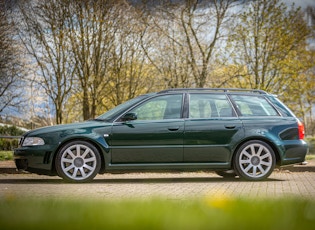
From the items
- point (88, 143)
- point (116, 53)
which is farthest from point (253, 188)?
point (116, 53)

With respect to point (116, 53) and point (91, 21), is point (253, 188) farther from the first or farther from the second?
point (116, 53)

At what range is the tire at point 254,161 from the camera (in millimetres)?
11578

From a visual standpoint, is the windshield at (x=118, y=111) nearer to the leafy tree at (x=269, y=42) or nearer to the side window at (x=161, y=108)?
the side window at (x=161, y=108)

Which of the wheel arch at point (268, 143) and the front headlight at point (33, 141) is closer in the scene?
the front headlight at point (33, 141)

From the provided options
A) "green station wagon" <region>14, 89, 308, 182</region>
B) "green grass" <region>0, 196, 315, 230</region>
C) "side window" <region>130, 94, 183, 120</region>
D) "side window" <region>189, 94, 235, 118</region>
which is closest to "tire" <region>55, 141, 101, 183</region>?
"green station wagon" <region>14, 89, 308, 182</region>

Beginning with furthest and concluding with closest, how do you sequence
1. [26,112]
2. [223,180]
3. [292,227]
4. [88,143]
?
[26,112]
[223,180]
[88,143]
[292,227]

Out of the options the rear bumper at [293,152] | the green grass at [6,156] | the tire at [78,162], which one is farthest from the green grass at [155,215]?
the green grass at [6,156]

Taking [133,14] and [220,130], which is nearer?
[220,130]

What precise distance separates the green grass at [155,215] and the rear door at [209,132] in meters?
7.25

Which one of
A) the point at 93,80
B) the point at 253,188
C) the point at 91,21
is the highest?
the point at 91,21

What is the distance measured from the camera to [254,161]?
1162cm

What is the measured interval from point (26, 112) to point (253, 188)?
23.3 m

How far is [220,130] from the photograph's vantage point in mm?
11625

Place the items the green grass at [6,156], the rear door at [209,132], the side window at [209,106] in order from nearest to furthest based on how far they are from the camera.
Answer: the rear door at [209,132] < the side window at [209,106] < the green grass at [6,156]
